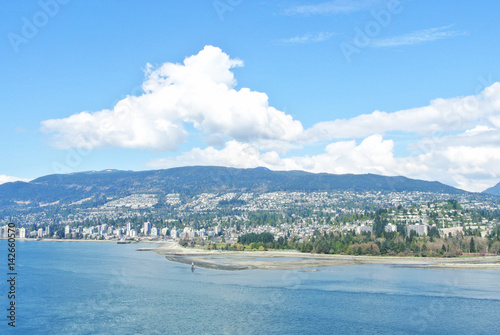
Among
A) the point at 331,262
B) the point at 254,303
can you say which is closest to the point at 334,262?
the point at 331,262

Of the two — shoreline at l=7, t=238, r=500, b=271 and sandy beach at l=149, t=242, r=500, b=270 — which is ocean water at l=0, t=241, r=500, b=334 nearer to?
shoreline at l=7, t=238, r=500, b=271

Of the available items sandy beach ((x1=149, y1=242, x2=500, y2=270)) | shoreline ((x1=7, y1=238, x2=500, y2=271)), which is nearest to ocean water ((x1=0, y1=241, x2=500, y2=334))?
shoreline ((x1=7, y1=238, x2=500, y2=271))

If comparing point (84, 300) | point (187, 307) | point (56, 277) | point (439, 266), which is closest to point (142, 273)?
point (56, 277)

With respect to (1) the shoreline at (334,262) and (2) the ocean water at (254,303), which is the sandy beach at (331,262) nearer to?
(1) the shoreline at (334,262)

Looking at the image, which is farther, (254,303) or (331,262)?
(331,262)

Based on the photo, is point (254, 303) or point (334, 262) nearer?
point (254, 303)

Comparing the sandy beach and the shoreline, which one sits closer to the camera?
the shoreline

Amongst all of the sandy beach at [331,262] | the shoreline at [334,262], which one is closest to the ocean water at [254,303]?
the shoreline at [334,262]

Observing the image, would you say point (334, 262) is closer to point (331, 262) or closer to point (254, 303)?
point (331, 262)
